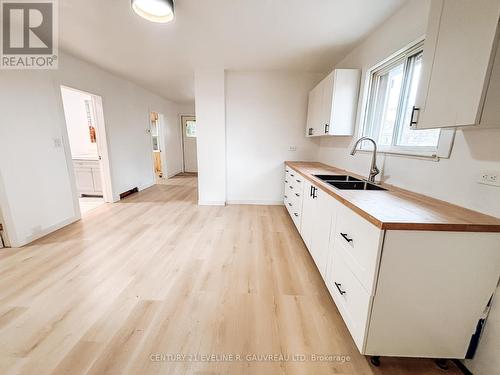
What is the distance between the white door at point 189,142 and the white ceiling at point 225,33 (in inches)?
153

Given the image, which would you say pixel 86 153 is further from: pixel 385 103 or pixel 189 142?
pixel 385 103

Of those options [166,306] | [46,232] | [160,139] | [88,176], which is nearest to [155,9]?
[166,306]

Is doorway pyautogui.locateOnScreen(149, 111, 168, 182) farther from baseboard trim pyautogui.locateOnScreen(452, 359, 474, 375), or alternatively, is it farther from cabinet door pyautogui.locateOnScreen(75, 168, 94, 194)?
baseboard trim pyautogui.locateOnScreen(452, 359, 474, 375)

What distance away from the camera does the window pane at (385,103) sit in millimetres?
2004

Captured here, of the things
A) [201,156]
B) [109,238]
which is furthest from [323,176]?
[109,238]

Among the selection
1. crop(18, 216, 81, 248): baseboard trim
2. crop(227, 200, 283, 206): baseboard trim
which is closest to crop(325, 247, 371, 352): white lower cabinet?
crop(227, 200, 283, 206): baseboard trim

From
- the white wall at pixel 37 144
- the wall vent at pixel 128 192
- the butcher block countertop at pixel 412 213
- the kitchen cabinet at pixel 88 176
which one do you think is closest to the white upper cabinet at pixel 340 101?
the butcher block countertop at pixel 412 213

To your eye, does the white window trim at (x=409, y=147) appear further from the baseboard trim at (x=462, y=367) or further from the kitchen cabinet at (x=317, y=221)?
the baseboard trim at (x=462, y=367)

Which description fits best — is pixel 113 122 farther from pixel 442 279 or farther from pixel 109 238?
pixel 442 279

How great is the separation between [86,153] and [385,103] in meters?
5.45

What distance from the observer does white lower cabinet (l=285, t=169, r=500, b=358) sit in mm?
981

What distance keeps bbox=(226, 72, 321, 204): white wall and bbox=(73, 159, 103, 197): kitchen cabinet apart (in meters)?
2.72

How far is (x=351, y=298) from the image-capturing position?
1248mm

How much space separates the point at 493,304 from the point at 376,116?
1925mm
